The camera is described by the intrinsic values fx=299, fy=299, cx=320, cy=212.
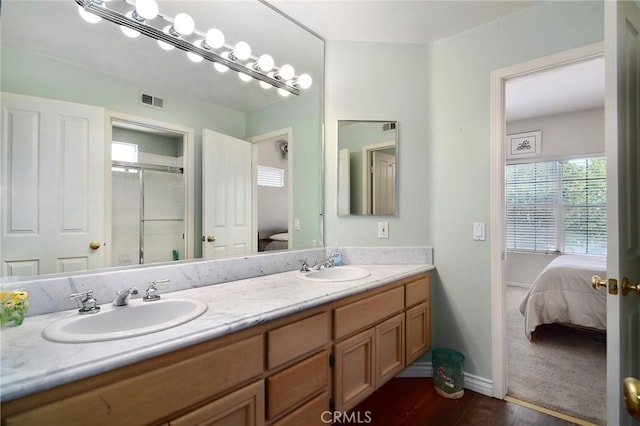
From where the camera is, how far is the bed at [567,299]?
261cm

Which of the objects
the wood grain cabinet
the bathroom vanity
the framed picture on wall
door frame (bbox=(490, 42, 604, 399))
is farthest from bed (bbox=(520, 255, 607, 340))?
the framed picture on wall

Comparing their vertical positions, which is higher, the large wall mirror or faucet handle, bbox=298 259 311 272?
the large wall mirror

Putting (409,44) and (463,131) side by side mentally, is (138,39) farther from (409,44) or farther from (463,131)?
(463,131)

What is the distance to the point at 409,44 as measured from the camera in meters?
2.22

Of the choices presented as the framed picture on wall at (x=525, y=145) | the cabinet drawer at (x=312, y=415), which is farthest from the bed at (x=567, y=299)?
the cabinet drawer at (x=312, y=415)

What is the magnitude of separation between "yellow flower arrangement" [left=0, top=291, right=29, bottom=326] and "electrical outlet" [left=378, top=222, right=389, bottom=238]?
188 centimetres

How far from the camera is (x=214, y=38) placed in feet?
5.28

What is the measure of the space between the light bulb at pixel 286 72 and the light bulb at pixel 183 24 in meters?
0.60

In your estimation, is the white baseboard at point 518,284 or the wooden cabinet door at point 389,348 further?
the white baseboard at point 518,284

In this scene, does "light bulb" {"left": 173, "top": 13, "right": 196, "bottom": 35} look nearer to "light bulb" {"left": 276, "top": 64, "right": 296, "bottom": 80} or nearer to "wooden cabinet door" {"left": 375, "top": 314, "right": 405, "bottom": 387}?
"light bulb" {"left": 276, "top": 64, "right": 296, "bottom": 80}

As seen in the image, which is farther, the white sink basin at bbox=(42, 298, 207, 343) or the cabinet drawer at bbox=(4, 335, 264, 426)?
the white sink basin at bbox=(42, 298, 207, 343)

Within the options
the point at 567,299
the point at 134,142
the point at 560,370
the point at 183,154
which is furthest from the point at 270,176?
the point at 567,299

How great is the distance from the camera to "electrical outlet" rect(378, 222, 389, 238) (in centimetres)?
221

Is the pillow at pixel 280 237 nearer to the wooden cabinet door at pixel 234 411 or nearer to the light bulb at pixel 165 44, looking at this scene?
the wooden cabinet door at pixel 234 411
